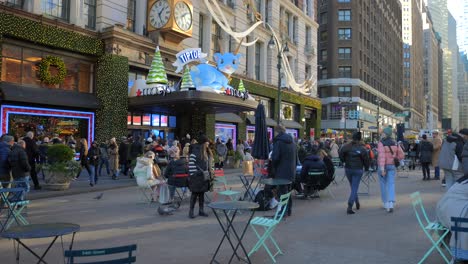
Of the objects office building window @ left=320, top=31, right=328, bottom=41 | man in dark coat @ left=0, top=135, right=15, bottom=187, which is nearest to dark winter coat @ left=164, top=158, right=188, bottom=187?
man in dark coat @ left=0, top=135, right=15, bottom=187

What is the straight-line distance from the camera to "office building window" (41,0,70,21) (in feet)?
63.4

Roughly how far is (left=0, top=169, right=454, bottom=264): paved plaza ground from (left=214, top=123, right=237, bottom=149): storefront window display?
60.6 ft

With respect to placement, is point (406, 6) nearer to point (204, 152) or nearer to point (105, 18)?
point (105, 18)

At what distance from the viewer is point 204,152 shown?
29.5 ft

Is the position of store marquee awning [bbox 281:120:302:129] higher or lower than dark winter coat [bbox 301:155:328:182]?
higher

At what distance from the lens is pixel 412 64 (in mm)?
126375

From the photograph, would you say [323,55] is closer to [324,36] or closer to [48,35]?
[324,36]

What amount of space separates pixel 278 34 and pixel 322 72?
32866 millimetres

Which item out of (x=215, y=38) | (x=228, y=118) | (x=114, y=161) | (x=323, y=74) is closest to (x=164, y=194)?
(x=114, y=161)

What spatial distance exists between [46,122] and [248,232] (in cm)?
1471

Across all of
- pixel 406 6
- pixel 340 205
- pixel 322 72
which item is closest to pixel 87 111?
pixel 340 205

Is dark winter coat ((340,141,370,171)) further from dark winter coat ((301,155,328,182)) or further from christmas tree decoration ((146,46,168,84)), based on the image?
christmas tree decoration ((146,46,168,84))

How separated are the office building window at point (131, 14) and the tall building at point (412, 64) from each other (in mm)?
105895

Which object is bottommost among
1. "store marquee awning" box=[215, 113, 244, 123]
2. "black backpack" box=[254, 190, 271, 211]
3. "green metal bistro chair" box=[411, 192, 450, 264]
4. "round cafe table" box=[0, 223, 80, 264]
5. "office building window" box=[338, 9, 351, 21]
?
"black backpack" box=[254, 190, 271, 211]
